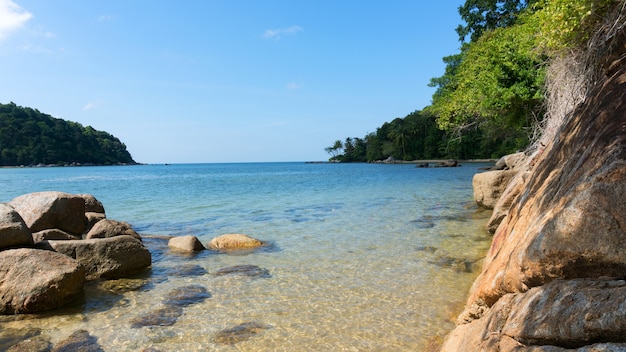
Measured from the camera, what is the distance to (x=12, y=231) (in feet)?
25.2

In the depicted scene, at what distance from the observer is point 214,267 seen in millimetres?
9234

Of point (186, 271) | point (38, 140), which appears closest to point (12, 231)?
point (186, 271)

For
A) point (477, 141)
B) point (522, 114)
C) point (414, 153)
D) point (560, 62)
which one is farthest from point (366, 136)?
point (560, 62)

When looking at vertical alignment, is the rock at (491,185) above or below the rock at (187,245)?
above

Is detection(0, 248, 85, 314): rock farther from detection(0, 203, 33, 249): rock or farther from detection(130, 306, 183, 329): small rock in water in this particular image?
detection(130, 306, 183, 329): small rock in water

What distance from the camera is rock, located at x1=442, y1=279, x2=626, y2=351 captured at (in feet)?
8.54

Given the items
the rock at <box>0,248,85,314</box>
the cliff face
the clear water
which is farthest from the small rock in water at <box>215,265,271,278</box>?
the cliff face

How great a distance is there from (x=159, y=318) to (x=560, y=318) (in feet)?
18.4

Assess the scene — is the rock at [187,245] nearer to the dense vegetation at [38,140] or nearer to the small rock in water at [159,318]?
the small rock in water at [159,318]

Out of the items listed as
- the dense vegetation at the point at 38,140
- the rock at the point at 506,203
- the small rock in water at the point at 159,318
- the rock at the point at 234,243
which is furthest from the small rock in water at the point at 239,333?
the dense vegetation at the point at 38,140

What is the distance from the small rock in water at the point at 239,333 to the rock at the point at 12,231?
5.12 m

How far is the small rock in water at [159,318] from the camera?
5.99 m

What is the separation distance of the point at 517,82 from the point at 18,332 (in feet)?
53.5

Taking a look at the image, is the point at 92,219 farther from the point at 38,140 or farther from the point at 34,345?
the point at 38,140
